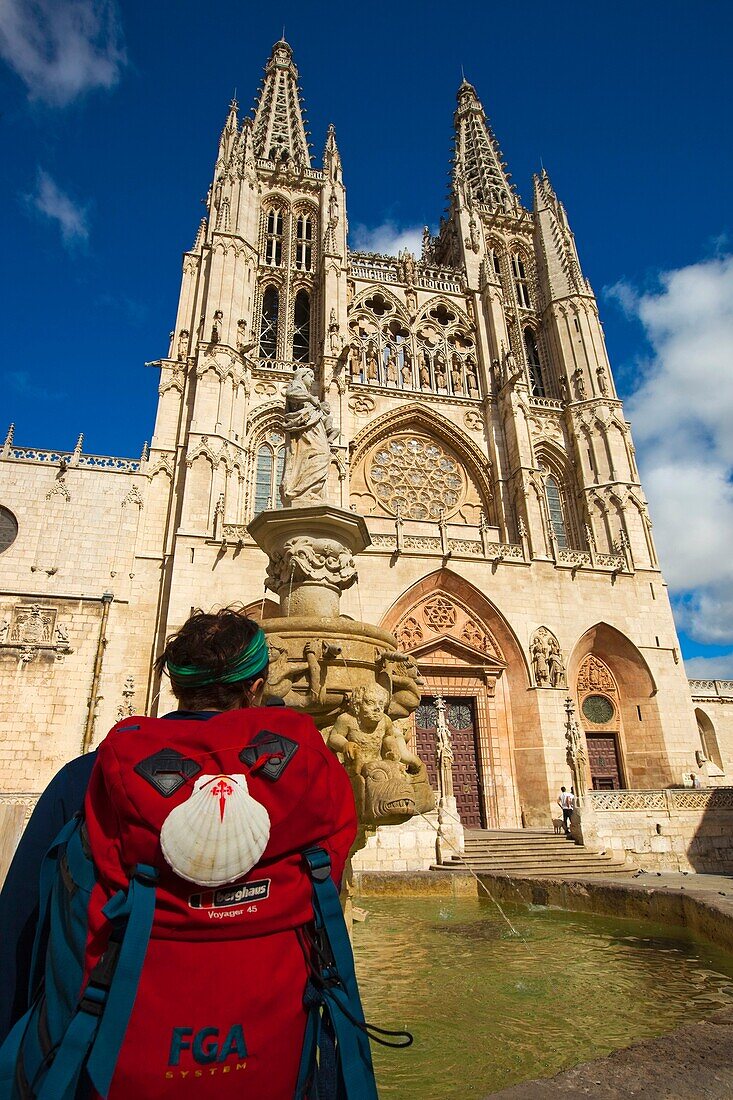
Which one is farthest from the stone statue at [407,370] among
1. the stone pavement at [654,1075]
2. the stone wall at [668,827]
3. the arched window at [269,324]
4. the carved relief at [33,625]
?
the stone pavement at [654,1075]

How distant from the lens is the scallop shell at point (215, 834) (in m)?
1.00

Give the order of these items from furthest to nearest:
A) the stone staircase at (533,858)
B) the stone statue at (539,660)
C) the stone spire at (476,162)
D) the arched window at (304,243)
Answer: the stone spire at (476,162), the arched window at (304,243), the stone statue at (539,660), the stone staircase at (533,858)

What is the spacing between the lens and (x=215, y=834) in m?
1.02

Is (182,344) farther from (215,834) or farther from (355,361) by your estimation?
(215,834)

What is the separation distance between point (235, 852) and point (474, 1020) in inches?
139

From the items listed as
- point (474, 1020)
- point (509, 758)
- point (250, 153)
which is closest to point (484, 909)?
point (474, 1020)

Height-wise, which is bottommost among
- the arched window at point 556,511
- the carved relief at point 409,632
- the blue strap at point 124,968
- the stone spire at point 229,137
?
the blue strap at point 124,968

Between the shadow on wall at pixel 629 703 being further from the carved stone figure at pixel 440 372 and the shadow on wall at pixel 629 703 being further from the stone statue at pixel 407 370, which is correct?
the stone statue at pixel 407 370

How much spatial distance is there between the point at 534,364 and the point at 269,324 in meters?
10.8

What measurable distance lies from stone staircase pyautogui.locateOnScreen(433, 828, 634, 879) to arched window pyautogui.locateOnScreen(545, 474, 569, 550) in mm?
10767

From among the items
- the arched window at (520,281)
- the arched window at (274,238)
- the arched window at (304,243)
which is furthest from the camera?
the arched window at (520,281)

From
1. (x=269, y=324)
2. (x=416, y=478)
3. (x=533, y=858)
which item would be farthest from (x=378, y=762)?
(x=269, y=324)

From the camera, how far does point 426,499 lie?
21297 millimetres

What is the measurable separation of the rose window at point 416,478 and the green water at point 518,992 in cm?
1541
